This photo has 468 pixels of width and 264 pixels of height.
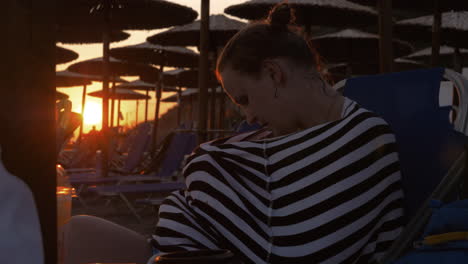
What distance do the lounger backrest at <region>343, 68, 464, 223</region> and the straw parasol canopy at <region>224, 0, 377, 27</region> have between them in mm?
4799

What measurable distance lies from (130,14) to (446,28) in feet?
15.1

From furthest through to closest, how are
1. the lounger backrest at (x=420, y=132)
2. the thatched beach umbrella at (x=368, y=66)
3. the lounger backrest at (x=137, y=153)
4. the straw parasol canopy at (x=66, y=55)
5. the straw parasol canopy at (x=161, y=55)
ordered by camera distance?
the thatched beach umbrella at (x=368, y=66), the straw parasol canopy at (x=161, y=55), the straw parasol canopy at (x=66, y=55), the lounger backrest at (x=137, y=153), the lounger backrest at (x=420, y=132)

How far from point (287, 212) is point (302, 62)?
1.55 ft

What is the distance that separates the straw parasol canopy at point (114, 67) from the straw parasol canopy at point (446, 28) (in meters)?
5.54

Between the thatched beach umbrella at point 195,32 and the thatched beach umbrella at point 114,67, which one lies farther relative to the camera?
the thatched beach umbrella at point 114,67

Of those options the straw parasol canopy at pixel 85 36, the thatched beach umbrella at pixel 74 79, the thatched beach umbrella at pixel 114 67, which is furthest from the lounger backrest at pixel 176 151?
the thatched beach umbrella at pixel 74 79

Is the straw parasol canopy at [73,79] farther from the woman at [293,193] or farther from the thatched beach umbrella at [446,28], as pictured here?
the woman at [293,193]

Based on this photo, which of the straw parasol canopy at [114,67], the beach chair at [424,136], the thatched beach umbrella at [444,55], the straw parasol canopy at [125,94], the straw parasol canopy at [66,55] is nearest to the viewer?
the beach chair at [424,136]

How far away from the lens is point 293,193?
57.2 inches

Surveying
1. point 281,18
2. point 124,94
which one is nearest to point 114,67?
point 124,94

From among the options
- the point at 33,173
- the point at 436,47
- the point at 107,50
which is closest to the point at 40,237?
the point at 33,173

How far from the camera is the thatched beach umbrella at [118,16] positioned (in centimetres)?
675

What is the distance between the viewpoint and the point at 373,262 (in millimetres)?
1501

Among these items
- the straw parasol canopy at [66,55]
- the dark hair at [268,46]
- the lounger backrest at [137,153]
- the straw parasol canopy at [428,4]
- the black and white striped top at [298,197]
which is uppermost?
the straw parasol canopy at [428,4]
